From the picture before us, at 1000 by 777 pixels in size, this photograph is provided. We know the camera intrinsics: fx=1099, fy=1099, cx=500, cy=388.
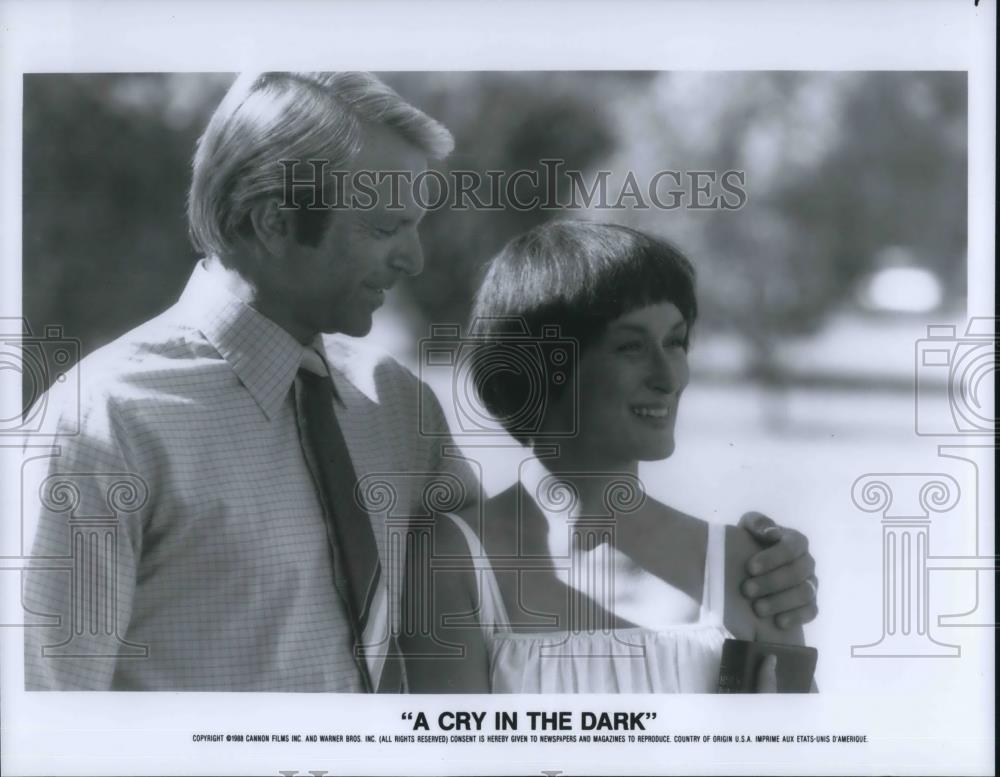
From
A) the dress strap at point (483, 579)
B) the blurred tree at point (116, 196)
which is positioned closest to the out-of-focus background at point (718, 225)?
the blurred tree at point (116, 196)

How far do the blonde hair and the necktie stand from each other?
437 mm

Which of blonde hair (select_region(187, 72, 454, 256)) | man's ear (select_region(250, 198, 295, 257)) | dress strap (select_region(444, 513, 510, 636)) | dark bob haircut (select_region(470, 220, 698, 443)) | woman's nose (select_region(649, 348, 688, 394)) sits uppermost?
blonde hair (select_region(187, 72, 454, 256))

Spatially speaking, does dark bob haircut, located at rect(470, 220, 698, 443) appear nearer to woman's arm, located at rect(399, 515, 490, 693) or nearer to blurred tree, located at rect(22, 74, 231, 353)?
woman's arm, located at rect(399, 515, 490, 693)

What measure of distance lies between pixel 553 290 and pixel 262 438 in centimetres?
85

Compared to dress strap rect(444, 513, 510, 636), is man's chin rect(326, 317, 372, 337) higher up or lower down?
higher up

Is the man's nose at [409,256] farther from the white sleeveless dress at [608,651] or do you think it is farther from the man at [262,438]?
the white sleeveless dress at [608,651]

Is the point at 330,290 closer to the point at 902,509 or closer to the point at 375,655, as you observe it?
the point at 375,655

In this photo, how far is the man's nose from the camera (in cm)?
286

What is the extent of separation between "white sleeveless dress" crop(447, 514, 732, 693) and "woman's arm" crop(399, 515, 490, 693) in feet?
0.09

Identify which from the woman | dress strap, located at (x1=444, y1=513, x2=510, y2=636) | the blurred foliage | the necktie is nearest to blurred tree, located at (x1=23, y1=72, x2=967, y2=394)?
the blurred foliage

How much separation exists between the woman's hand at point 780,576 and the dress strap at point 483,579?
25.6 inches

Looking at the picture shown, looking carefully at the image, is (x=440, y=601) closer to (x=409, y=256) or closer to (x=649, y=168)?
(x=409, y=256)

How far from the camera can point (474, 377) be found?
113 inches

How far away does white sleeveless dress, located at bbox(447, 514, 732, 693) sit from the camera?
290 cm
